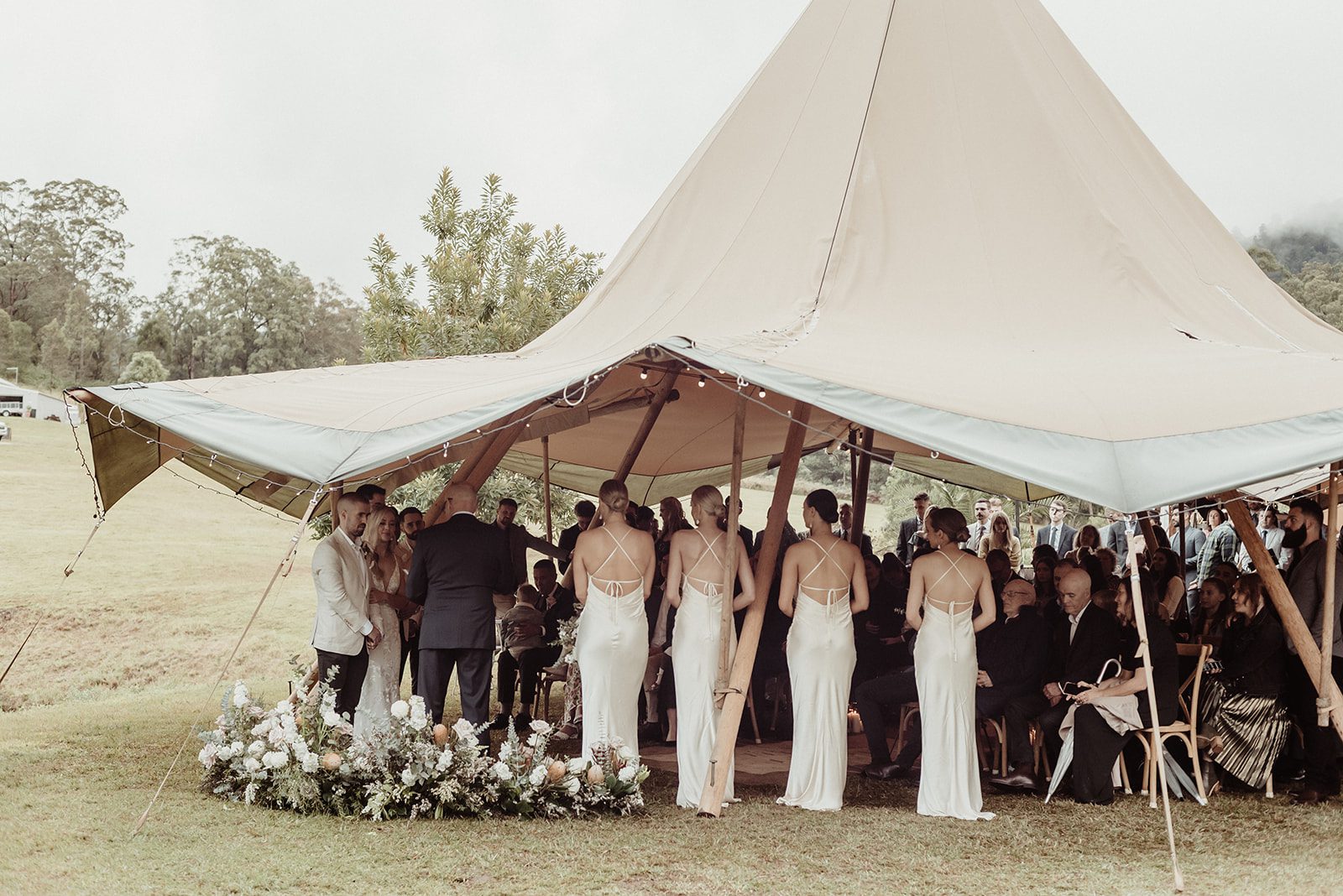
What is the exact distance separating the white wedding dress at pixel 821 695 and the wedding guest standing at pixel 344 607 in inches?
99.4

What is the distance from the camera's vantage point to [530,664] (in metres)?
8.99

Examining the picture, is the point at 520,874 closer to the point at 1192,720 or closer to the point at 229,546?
the point at 1192,720

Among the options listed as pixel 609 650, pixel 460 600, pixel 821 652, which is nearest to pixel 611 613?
pixel 609 650

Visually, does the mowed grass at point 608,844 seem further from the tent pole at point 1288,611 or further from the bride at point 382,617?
the bride at point 382,617

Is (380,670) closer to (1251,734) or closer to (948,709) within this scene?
(948,709)

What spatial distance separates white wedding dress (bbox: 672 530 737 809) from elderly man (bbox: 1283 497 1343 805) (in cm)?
330

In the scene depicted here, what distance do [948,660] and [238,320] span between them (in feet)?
188

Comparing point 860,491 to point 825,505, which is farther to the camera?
point 860,491

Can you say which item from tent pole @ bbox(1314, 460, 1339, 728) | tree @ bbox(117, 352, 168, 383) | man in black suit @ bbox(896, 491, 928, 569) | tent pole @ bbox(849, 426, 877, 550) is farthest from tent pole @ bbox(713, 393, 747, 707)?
tree @ bbox(117, 352, 168, 383)

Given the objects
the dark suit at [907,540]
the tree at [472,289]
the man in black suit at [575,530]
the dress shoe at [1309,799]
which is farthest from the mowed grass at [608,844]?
the dark suit at [907,540]

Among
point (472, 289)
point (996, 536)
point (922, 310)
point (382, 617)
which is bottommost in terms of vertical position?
point (382, 617)

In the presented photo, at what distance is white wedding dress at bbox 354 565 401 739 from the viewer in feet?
24.3

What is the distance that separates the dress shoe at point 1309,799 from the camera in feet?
22.1

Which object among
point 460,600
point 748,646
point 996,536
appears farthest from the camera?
point 996,536
